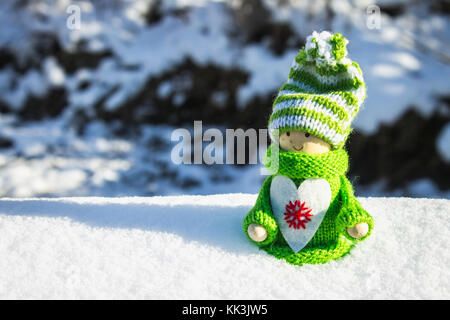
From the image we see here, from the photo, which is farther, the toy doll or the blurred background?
the blurred background

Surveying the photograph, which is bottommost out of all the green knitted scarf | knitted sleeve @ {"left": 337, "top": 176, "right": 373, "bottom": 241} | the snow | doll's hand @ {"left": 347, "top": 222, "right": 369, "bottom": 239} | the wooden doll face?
the snow

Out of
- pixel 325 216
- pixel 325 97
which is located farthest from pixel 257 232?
pixel 325 97

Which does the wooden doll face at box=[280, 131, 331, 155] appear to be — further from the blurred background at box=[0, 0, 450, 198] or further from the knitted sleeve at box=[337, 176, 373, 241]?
the blurred background at box=[0, 0, 450, 198]

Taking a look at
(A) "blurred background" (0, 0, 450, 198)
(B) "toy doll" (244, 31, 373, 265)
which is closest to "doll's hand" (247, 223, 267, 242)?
(B) "toy doll" (244, 31, 373, 265)

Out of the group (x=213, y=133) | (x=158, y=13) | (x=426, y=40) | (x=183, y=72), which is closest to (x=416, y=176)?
(x=426, y=40)

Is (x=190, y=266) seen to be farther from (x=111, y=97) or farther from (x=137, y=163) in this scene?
(x=111, y=97)

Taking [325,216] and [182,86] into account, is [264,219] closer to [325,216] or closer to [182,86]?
[325,216]
